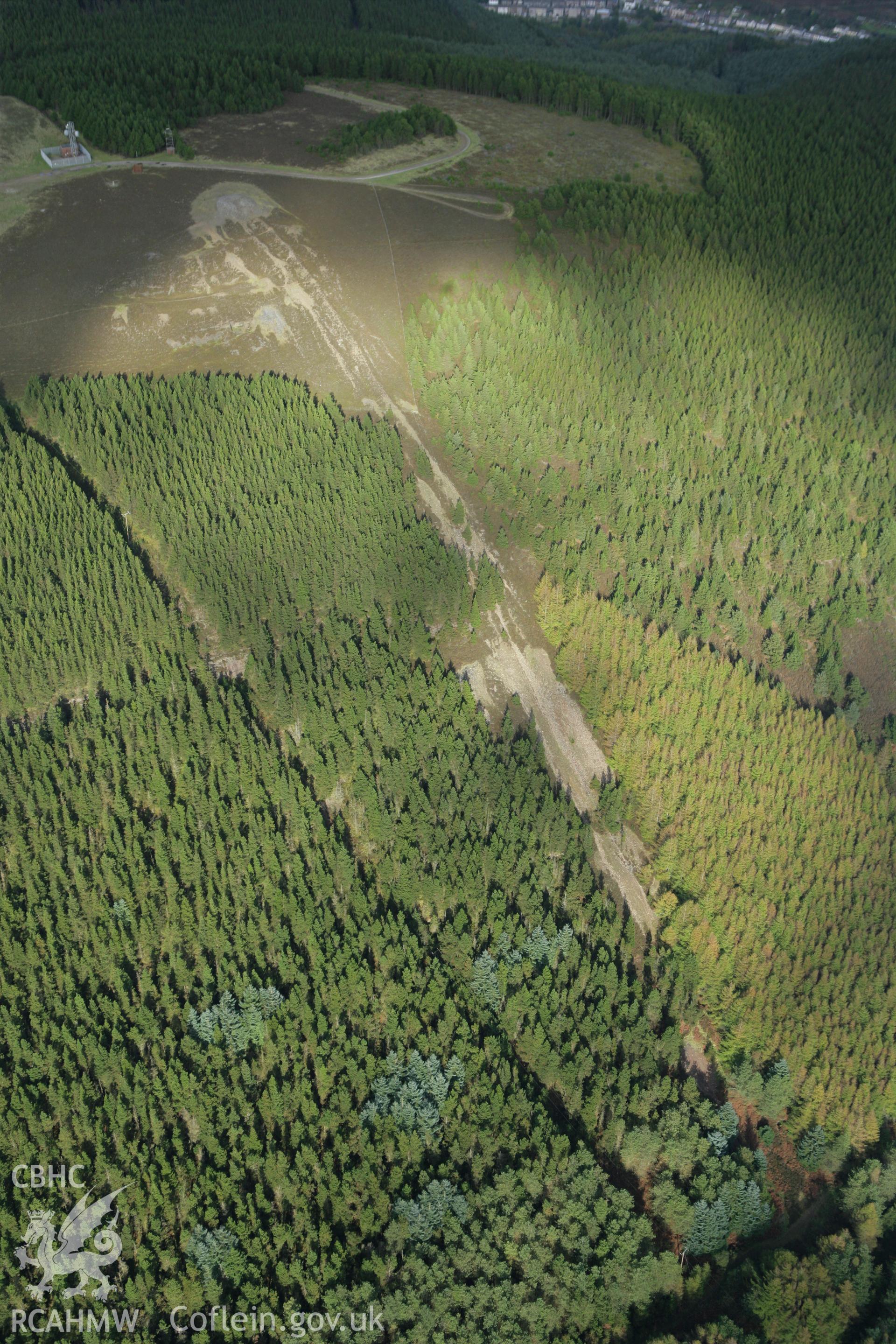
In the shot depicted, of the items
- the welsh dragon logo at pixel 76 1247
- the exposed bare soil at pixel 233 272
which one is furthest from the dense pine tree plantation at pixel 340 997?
the exposed bare soil at pixel 233 272

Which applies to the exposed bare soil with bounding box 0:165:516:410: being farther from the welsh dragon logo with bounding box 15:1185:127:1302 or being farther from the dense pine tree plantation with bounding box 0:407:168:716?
the welsh dragon logo with bounding box 15:1185:127:1302

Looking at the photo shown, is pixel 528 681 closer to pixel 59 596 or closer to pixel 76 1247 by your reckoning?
pixel 59 596

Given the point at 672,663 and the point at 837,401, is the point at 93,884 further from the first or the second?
the point at 837,401

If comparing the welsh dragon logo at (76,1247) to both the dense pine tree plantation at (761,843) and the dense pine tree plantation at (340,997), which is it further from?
the dense pine tree plantation at (761,843)

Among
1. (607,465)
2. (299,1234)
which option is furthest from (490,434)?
(299,1234)

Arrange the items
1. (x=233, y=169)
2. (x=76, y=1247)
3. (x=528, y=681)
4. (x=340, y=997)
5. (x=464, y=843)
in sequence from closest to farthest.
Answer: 1. (x=76, y=1247)
2. (x=340, y=997)
3. (x=464, y=843)
4. (x=528, y=681)
5. (x=233, y=169)

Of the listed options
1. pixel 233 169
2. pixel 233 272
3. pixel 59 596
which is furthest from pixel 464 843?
pixel 233 169

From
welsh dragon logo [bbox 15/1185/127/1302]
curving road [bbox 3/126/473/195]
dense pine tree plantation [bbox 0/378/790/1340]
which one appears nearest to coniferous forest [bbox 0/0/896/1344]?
dense pine tree plantation [bbox 0/378/790/1340]
